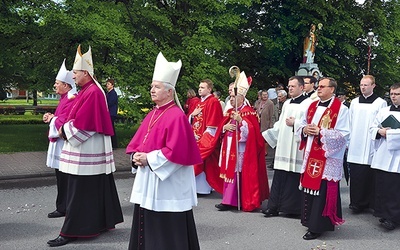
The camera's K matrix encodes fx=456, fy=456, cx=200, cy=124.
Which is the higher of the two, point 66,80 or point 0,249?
point 66,80

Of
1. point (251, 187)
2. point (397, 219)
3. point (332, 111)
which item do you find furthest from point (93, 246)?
point (397, 219)

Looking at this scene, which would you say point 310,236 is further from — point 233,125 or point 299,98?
point 233,125

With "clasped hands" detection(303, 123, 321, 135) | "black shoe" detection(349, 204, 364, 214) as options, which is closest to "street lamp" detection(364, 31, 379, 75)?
"black shoe" detection(349, 204, 364, 214)

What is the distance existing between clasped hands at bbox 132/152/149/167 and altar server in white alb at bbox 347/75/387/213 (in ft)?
14.5

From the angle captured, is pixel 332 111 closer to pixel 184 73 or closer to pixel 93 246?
pixel 93 246

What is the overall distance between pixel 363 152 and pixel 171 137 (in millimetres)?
4316

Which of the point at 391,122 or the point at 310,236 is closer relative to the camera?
the point at 310,236

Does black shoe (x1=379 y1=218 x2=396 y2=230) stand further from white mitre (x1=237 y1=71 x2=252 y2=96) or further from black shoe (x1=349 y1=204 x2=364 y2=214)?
white mitre (x1=237 y1=71 x2=252 y2=96)

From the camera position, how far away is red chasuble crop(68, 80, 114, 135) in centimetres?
540

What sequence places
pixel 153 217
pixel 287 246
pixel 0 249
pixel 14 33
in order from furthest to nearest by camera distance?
pixel 14 33
pixel 287 246
pixel 0 249
pixel 153 217

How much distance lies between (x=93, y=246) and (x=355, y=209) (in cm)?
426

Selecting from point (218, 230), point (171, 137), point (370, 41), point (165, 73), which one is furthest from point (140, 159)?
point (370, 41)

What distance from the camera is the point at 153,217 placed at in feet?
14.0

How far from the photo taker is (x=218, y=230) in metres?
6.17
